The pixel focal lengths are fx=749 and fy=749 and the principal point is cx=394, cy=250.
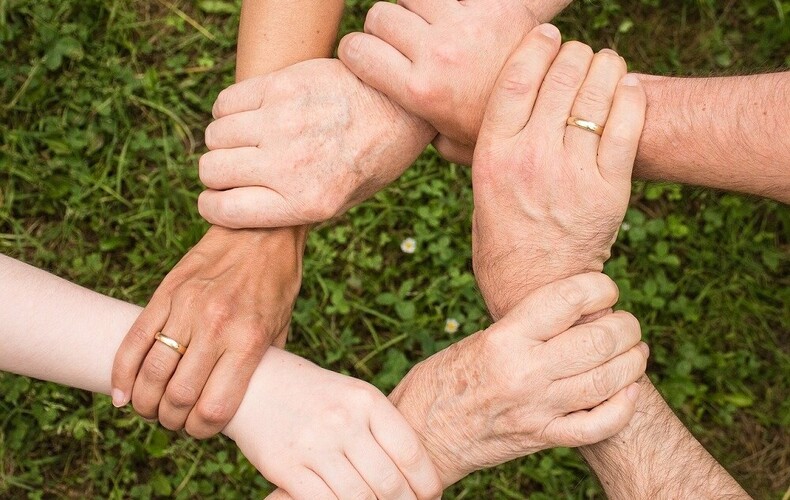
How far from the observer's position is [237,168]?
2461 mm

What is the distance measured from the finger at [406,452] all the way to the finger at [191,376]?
52 cm

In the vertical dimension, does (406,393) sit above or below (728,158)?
below

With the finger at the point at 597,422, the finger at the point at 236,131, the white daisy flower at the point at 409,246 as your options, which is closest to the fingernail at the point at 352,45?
the finger at the point at 236,131

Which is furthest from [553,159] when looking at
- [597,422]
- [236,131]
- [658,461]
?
[236,131]

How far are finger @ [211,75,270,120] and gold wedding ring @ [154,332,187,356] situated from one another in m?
0.81

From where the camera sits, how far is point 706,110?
85.9 inches

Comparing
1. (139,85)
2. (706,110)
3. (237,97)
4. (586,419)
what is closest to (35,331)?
(237,97)

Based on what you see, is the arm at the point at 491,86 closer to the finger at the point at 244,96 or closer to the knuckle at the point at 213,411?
the finger at the point at 244,96

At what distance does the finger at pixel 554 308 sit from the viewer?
213cm

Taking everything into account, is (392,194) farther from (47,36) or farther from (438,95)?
(47,36)

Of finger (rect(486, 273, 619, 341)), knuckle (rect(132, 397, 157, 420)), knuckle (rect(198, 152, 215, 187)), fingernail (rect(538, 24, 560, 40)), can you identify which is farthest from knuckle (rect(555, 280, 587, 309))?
knuckle (rect(132, 397, 157, 420))

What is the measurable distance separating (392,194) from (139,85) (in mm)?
1356

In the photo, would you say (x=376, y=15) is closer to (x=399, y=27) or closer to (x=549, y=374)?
(x=399, y=27)

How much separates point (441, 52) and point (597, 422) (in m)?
1.22
